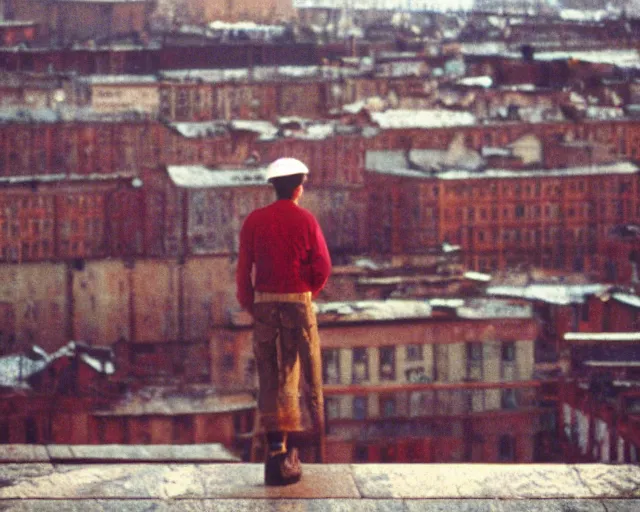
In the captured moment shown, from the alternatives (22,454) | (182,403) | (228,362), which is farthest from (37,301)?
(22,454)

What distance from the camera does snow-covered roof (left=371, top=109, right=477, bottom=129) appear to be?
876cm

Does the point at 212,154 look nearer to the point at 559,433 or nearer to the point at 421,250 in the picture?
the point at 421,250

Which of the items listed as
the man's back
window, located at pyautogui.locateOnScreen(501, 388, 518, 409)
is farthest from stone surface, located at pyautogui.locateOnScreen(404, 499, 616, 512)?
window, located at pyautogui.locateOnScreen(501, 388, 518, 409)

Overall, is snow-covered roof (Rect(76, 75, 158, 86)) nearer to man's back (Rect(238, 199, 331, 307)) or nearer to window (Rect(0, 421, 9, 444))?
window (Rect(0, 421, 9, 444))

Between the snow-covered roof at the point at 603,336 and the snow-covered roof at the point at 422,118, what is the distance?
2050 mm

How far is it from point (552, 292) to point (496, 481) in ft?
20.4

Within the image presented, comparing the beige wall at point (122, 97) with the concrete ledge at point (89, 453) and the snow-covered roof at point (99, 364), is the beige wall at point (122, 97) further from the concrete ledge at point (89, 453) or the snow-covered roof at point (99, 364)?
the concrete ledge at point (89, 453)

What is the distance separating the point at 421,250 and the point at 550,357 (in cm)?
143

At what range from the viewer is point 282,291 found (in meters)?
2.42

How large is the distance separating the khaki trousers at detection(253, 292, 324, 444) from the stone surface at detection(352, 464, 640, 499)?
0.23 metres

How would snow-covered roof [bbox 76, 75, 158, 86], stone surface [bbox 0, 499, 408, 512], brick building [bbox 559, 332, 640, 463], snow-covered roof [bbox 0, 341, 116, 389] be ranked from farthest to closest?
1. snow-covered roof [bbox 76, 75, 158, 86]
2. snow-covered roof [bbox 0, 341, 116, 389]
3. brick building [bbox 559, 332, 640, 463]
4. stone surface [bbox 0, 499, 408, 512]

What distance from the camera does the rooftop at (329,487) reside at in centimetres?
222

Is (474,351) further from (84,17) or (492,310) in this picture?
(84,17)

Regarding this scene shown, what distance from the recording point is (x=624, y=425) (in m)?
7.34
